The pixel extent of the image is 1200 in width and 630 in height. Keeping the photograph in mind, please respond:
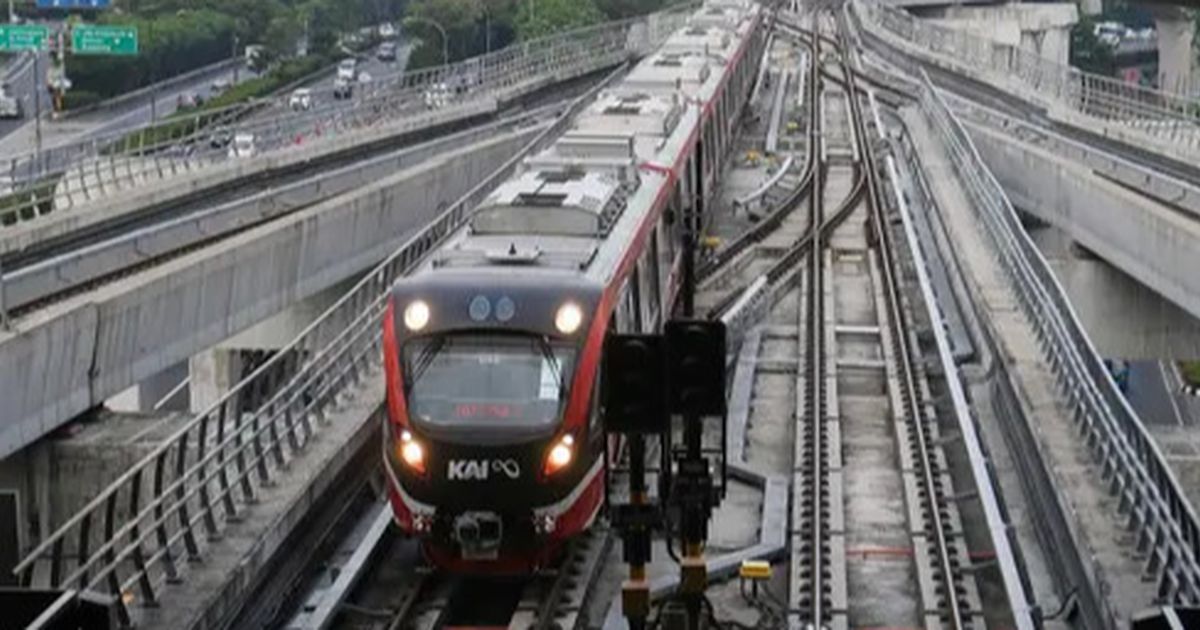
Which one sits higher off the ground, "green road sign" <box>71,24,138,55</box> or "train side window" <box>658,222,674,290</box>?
"green road sign" <box>71,24,138,55</box>

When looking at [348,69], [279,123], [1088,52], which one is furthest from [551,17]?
[279,123]

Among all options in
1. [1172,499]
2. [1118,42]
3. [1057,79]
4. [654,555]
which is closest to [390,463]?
[654,555]

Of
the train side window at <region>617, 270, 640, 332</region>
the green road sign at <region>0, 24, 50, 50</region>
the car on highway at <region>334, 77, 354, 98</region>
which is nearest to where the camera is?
the train side window at <region>617, 270, 640, 332</region>

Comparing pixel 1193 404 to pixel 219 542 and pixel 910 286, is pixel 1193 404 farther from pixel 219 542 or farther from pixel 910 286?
pixel 219 542

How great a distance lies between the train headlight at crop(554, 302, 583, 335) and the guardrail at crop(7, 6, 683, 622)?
2.70m

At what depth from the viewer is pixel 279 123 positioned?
4500 centimetres

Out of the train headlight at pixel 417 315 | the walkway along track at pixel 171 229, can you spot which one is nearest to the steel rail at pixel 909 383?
the train headlight at pixel 417 315

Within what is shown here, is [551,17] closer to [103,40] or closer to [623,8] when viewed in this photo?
[623,8]

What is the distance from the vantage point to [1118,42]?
358ft

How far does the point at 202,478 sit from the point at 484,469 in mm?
2278

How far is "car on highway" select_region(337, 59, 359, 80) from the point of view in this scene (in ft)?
238

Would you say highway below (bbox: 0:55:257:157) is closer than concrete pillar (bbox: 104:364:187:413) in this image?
No

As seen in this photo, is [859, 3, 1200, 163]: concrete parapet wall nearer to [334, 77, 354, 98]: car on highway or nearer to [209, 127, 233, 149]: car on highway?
[334, 77, 354, 98]: car on highway

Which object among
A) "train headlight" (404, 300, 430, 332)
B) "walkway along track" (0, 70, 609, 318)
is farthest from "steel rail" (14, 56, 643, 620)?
"walkway along track" (0, 70, 609, 318)
